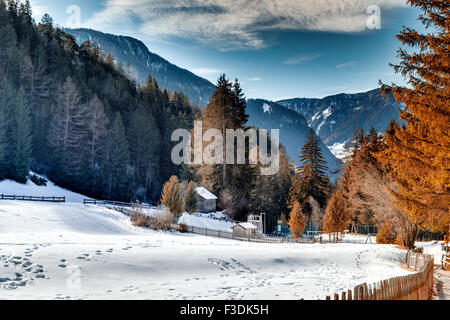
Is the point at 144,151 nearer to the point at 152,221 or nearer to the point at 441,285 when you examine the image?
the point at 152,221

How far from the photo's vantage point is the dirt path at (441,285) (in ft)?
34.2

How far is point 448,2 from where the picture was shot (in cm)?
984

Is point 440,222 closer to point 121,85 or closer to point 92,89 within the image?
point 92,89

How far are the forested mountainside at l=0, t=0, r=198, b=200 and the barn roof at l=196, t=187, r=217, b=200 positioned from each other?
64.1ft

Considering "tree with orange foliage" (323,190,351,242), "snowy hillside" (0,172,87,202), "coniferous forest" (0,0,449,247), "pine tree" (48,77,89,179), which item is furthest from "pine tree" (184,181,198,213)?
"pine tree" (48,77,89,179)

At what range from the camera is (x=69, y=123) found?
178 ft

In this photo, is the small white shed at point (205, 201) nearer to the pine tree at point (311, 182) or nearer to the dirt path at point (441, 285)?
the pine tree at point (311, 182)

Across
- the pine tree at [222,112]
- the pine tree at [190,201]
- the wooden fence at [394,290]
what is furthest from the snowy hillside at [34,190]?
the wooden fence at [394,290]

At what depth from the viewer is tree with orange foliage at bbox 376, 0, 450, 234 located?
9.05 meters

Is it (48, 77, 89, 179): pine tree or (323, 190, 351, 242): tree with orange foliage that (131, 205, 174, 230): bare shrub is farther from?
(48, 77, 89, 179): pine tree

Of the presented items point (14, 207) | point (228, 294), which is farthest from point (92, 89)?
point (228, 294)

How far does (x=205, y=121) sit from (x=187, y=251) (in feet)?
111

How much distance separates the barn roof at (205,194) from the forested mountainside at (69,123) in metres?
19.5

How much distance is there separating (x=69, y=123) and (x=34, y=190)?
16.7 m
